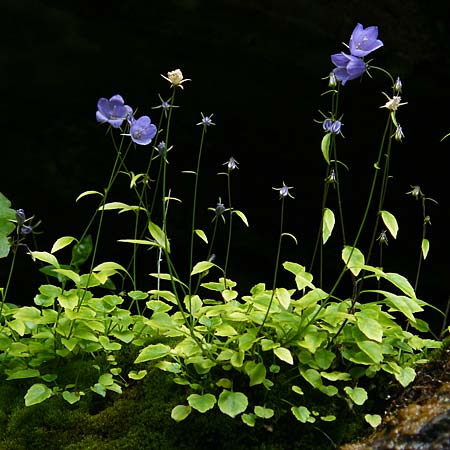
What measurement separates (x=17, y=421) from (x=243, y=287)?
7.09 feet

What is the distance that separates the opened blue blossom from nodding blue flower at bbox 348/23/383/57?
21mm

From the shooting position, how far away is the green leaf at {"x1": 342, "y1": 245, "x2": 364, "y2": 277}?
2.05m

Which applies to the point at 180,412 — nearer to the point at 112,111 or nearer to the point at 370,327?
the point at 370,327

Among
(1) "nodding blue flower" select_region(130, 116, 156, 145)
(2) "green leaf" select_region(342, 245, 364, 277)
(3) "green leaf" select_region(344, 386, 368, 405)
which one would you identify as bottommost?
(3) "green leaf" select_region(344, 386, 368, 405)

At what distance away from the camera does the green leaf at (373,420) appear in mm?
1961

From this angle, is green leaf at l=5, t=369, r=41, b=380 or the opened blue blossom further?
green leaf at l=5, t=369, r=41, b=380

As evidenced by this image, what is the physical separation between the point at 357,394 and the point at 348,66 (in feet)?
2.82

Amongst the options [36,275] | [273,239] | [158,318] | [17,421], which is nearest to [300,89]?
[273,239]

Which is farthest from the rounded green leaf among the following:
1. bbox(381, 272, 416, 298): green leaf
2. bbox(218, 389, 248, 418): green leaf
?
bbox(381, 272, 416, 298): green leaf

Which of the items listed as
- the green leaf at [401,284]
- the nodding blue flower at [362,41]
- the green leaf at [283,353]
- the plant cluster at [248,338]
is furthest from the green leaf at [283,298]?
the nodding blue flower at [362,41]

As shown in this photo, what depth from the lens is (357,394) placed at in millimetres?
2004

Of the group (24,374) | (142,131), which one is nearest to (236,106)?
(142,131)

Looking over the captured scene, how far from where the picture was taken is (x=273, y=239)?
441 centimetres

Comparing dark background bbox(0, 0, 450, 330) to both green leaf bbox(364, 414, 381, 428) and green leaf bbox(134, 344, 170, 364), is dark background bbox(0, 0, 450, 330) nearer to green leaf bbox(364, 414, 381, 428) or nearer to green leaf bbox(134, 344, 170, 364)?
green leaf bbox(134, 344, 170, 364)
